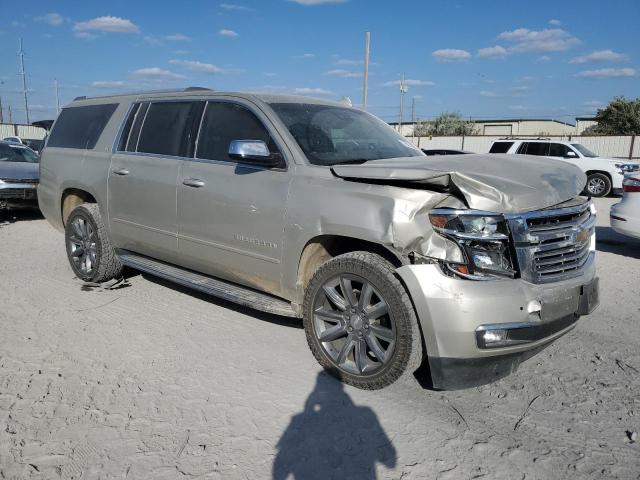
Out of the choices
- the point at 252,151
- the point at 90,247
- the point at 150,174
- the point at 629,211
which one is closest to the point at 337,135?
the point at 252,151

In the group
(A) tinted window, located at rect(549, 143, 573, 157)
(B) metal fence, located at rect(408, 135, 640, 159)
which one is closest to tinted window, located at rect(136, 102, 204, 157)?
(A) tinted window, located at rect(549, 143, 573, 157)

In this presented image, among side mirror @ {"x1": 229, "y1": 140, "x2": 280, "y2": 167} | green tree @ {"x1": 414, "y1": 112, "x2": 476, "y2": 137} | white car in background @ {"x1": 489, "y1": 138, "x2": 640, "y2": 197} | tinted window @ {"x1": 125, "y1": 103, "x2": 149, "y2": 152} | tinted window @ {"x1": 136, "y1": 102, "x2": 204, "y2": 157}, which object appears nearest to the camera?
side mirror @ {"x1": 229, "y1": 140, "x2": 280, "y2": 167}

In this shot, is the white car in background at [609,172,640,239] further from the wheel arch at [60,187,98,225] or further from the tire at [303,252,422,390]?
the wheel arch at [60,187,98,225]

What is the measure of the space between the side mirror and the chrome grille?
173cm

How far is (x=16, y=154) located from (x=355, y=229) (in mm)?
11030

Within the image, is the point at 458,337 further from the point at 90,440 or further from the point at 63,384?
the point at 63,384

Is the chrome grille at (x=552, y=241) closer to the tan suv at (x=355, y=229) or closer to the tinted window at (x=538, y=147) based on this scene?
the tan suv at (x=355, y=229)

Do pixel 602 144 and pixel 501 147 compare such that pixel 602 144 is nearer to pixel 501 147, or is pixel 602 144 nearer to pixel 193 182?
pixel 501 147

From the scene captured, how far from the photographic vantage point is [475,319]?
2863mm

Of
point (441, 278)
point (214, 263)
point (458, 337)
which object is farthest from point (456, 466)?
point (214, 263)

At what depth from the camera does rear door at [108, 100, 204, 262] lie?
4.57m

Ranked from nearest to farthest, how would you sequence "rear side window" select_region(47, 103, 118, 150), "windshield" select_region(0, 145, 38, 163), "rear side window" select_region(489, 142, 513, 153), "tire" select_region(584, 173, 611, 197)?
"rear side window" select_region(47, 103, 118, 150), "windshield" select_region(0, 145, 38, 163), "tire" select_region(584, 173, 611, 197), "rear side window" select_region(489, 142, 513, 153)

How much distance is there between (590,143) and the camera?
2669 centimetres

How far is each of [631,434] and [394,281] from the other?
154 cm
